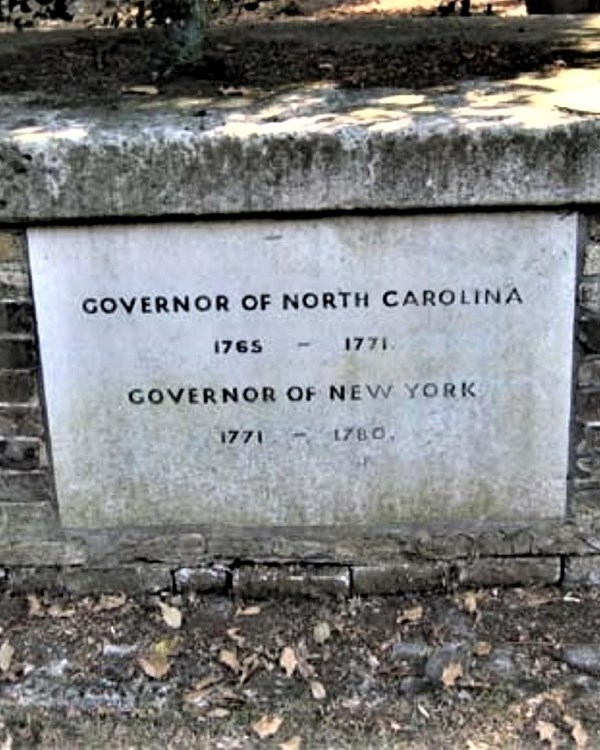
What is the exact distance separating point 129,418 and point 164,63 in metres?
1.09

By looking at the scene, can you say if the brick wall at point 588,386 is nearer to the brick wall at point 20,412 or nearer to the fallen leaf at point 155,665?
the fallen leaf at point 155,665

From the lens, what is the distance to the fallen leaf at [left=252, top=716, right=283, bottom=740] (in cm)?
281

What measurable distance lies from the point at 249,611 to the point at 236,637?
0.40ft

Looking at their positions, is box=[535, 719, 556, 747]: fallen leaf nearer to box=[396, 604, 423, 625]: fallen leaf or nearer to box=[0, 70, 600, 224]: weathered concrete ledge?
box=[396, 604, 423, 625]: fallen leaf

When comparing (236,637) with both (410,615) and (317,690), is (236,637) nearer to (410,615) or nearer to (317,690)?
(317,690)

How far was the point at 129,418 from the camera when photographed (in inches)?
124

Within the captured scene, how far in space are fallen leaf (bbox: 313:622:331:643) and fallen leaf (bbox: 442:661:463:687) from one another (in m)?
0.32

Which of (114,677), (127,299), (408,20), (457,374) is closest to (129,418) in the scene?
(127,299)

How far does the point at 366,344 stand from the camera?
3.09m

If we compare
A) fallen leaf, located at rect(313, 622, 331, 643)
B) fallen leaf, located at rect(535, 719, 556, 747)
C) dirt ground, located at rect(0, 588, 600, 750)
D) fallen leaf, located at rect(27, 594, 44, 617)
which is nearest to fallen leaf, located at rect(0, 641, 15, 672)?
dirt ground, located at rect(0, 588, 600, 750)

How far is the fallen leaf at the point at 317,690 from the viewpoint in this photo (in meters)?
2.92

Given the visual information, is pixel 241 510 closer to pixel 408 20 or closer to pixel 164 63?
pixel 164 63

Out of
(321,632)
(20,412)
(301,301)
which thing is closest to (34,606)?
(20,412)

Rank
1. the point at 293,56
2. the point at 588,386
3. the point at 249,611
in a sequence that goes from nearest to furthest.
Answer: the point at 588,386 < the point at 249,611 < the point at 293,56
